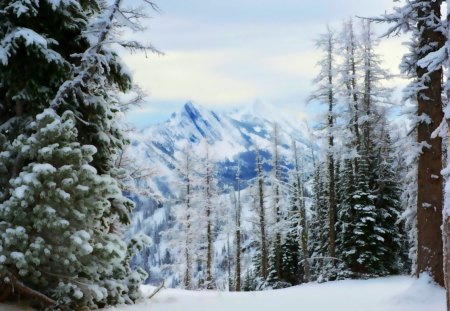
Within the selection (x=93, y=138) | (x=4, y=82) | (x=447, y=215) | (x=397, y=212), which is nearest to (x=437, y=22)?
(x=447, y=215)

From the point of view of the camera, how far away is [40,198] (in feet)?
22.0

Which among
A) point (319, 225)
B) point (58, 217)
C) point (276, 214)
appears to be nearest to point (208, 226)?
point (276, 214)

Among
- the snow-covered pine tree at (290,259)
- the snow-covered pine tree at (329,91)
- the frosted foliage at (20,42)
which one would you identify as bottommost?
the snow-covered pine tree at (290,259)

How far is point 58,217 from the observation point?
6.61 m

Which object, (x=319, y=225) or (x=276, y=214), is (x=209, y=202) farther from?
(x=319, y=225)

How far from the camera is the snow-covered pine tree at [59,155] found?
6.69 m

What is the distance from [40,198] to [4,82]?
248 cm

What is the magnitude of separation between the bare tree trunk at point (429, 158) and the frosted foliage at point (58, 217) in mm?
7073

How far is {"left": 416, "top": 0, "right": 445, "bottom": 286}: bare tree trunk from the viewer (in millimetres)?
10555

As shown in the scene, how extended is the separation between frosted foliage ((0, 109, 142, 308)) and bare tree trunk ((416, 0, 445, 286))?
7073 millimetres

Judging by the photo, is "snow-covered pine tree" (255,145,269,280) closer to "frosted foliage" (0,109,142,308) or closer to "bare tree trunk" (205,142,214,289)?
"bare tree trunk" (205,142,214,289)

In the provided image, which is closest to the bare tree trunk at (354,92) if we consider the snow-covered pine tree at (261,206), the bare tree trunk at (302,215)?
the bare tree trunk at (302,215)

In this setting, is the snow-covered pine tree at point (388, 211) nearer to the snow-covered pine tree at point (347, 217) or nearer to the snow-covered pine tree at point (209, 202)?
the snow-covered pine tree at point (347, 217)

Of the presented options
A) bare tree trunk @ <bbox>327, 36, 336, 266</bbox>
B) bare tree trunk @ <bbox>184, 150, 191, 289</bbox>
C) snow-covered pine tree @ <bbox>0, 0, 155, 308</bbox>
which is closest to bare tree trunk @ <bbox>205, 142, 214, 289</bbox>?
bare tree trunk @ <bbox>184, 150, 191, 289</bbox>
